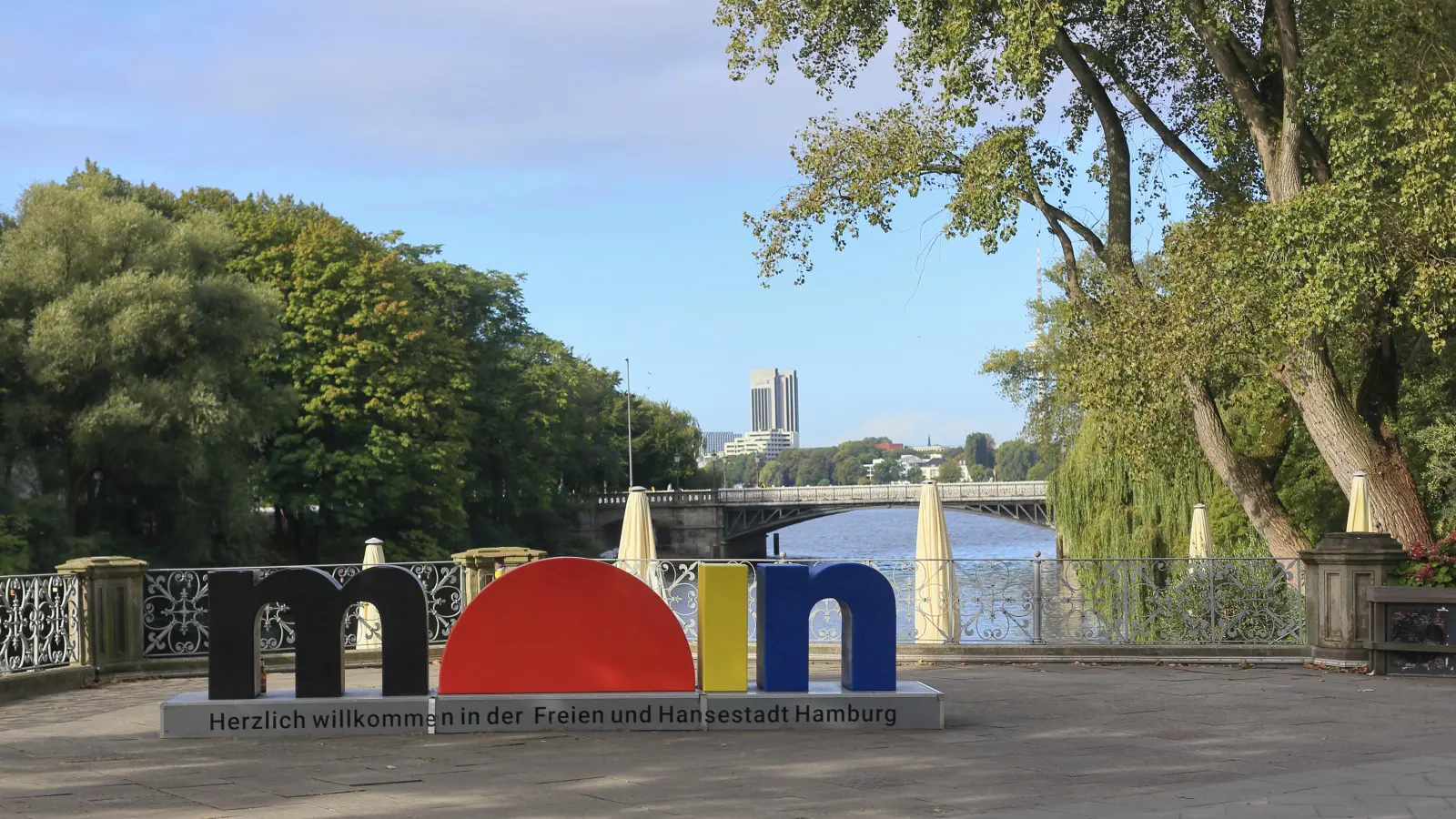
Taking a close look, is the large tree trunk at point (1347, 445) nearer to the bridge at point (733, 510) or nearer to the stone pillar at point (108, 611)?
the stone pillar at point (108, 611)

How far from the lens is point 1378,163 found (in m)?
15.8

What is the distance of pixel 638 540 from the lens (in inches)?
705

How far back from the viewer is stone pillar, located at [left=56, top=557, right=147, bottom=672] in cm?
1430

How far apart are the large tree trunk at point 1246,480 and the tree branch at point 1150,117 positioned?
3.32m

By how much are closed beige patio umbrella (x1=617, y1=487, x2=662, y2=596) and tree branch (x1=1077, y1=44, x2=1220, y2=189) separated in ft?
29.7

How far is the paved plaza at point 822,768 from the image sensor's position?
24.8ft

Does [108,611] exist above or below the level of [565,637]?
below

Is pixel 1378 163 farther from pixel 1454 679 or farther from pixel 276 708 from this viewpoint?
pixel 276 708

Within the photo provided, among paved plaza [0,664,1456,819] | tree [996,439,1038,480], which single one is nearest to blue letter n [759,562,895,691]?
paved plaza [0,664,1456,819]

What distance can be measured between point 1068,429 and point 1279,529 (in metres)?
19.3

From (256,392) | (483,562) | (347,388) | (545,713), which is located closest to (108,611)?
(483,562)

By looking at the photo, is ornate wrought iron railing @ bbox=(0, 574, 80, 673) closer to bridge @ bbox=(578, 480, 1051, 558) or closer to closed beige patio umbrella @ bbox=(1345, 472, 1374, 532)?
closed beige patio umbrella @ bbox=(1345, 472, 1374, 532)

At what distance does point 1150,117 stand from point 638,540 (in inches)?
380

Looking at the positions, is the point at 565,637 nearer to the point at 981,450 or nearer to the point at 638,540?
the point at 638,540
